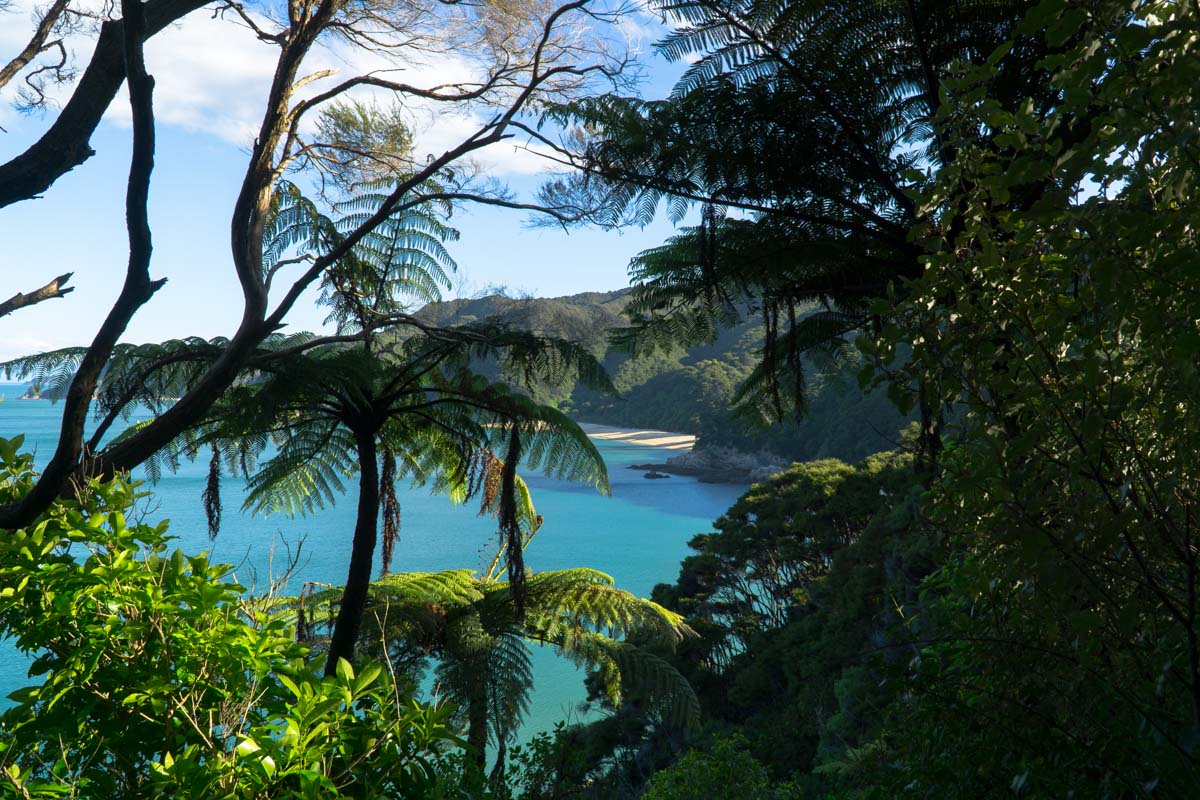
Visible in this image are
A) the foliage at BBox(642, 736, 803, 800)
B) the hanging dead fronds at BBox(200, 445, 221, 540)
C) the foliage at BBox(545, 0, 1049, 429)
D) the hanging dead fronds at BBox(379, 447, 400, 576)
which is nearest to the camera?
the foliage at BBox(545, 0, 1049, 429)

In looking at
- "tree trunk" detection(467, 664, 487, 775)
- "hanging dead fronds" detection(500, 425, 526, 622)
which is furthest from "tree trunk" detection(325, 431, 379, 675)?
"tree trunk" detection(467, 664, 487, 775)

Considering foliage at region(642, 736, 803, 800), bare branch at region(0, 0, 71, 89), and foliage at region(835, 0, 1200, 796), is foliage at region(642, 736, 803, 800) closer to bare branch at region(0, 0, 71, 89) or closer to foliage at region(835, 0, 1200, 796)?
foliage at region(835, 0, 1200, 796)

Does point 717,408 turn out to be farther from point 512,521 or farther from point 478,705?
point 512,521

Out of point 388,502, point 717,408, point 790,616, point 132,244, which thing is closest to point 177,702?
point 132,244

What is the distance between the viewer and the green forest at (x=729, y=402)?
1.02 m

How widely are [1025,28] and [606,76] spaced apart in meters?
4.14

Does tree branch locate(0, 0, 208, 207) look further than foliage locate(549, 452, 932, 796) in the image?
No

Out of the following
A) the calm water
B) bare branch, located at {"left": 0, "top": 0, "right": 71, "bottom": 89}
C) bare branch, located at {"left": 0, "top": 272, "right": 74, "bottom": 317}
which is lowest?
the calm water

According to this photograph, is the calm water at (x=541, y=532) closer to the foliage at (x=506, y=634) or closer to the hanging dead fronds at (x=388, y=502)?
the foliage at (x=506, y=634)

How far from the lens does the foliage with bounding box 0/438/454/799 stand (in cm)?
125

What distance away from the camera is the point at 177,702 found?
147cm

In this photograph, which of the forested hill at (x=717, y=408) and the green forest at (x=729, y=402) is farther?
the forested hill at (x=717, y=408)

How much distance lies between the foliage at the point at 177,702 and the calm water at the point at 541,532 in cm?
1557

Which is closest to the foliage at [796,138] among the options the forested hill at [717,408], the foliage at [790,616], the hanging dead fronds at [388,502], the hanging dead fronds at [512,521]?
the hanging dead fronds at [512,521]
